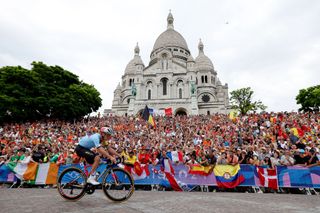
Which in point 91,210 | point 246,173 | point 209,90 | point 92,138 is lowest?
point 91,210

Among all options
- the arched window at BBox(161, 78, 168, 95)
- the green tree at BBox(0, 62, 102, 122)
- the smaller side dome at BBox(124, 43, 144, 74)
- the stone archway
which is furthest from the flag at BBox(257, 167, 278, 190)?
the smaller side dome at BBox(124, 43, 144, 74)

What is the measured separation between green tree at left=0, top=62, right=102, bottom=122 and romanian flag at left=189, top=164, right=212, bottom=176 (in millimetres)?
27843

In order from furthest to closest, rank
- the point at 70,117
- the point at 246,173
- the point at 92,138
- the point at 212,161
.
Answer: the point at 70,117 < the point at 212,161 < the point at 246,173 < the point at 92,138

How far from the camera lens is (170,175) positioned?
9.52 metres

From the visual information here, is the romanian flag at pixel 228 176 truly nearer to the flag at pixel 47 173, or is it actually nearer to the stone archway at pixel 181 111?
the flag at pixel 47 173

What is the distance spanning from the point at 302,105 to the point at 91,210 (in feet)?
185

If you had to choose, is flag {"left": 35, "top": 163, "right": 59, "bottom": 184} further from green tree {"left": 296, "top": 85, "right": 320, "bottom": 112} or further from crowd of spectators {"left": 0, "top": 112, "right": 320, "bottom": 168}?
green tree {"left": 296, "top": 85, "right": 320, "bottom": 112}

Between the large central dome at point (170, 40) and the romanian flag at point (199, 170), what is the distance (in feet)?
224

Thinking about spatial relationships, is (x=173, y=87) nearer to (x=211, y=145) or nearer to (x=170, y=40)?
(x=170, y=40)

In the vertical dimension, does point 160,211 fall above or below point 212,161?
below

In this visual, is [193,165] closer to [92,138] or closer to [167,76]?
[92,138]

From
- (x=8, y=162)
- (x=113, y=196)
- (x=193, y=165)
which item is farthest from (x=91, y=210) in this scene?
(x=8, y=162)

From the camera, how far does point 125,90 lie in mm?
67812

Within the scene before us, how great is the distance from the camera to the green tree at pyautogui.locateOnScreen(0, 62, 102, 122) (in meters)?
30.3
